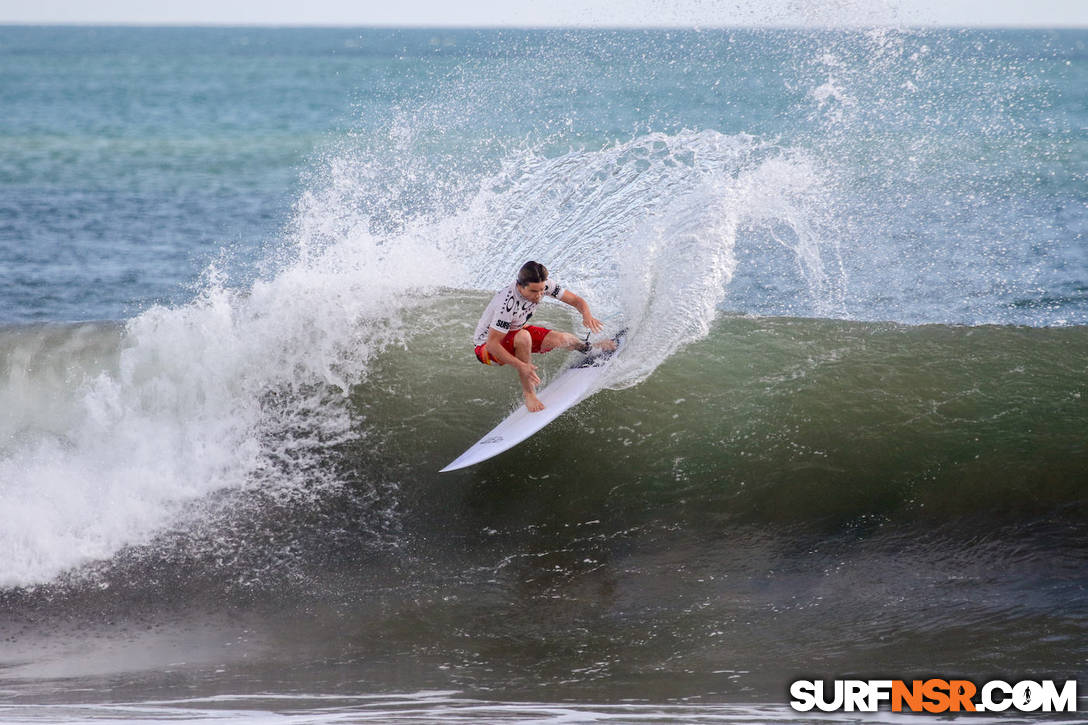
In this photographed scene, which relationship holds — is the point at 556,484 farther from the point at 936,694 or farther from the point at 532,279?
the point at 936,694

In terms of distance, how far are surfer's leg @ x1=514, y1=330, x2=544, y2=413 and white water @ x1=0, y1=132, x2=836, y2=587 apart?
826 mm

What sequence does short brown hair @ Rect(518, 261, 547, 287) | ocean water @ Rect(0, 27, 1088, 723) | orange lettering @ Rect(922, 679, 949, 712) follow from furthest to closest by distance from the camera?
short brown hair @ Rect(518, 261, 547, 287)
ocean water @ Rect(0, 27, 1088, 723)
orange lettering @ Rect(922, 679, 949, 712)

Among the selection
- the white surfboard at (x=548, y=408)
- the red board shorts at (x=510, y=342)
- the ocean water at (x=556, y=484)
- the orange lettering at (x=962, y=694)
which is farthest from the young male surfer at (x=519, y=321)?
the orange lettering at (x=962, y=694)

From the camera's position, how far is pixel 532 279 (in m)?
5.77

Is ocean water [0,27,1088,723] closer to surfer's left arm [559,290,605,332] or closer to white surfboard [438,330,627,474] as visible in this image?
white surfboard [438,330,627,474]

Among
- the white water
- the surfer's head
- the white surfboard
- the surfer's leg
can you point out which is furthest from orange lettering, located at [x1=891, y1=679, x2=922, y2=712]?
the white water

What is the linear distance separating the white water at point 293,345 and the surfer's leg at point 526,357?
826mm

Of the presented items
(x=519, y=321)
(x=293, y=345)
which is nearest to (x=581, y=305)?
(x=519, y=321)

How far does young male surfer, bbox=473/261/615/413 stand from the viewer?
582cm

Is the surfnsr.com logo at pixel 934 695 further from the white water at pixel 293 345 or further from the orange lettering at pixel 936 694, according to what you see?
the white water at pixel 293 345

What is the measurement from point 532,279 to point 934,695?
2911 mm

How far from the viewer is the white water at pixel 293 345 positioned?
622cm

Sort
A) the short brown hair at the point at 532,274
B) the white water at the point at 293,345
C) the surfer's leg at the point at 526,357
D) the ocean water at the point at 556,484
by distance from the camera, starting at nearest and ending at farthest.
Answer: the ocean water at the point at 556,484, the short brown hair at the point at 532,274, the surfer's leg at the point at 526,357, the white water at the point at 293,345

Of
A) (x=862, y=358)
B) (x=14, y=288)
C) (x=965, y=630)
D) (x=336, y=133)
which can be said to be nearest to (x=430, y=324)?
(x=862, y=358)
